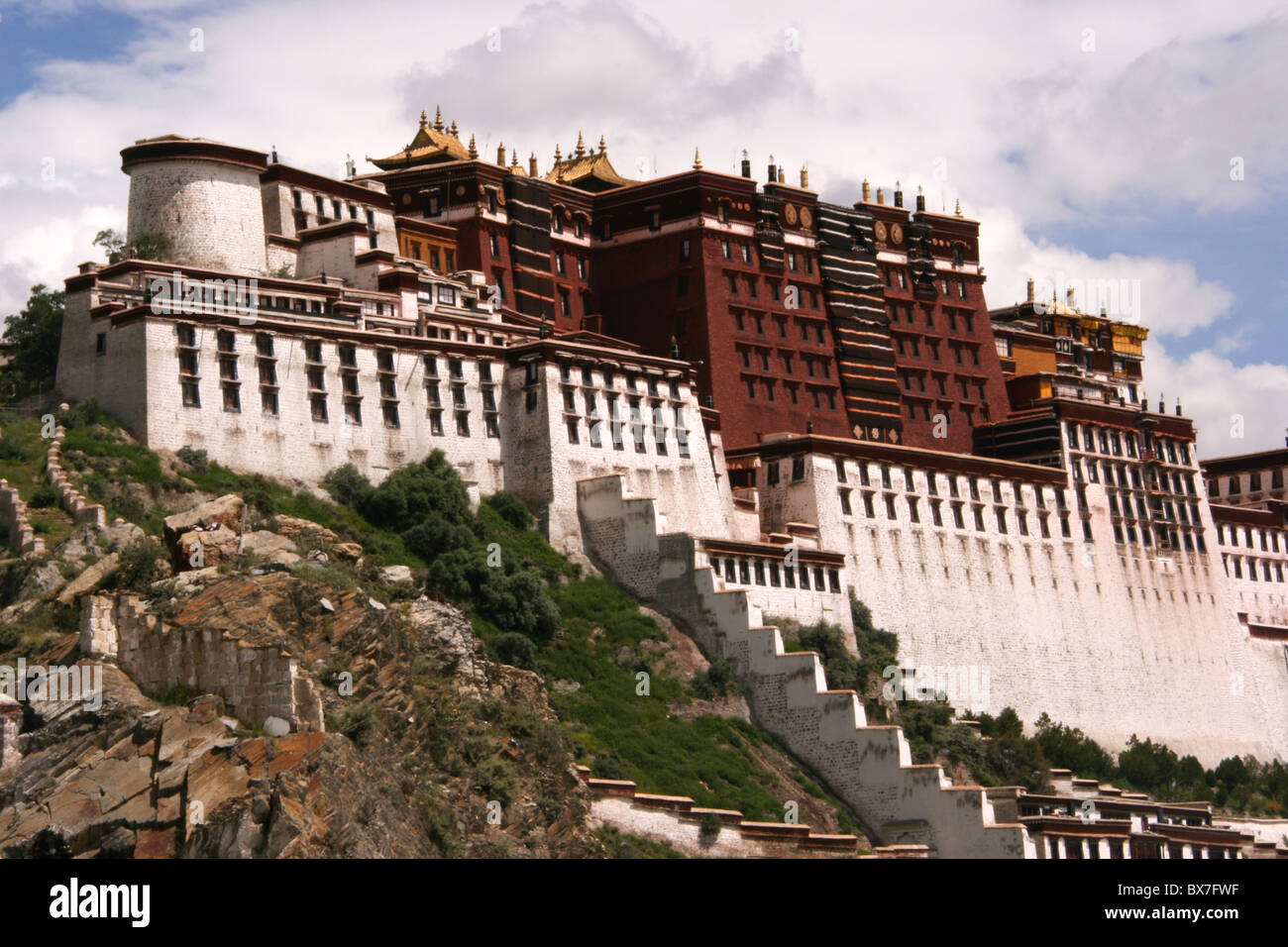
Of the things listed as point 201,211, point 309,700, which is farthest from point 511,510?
point 309,700

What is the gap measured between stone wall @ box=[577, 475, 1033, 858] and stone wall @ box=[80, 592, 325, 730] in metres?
30.3

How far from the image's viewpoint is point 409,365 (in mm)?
96312

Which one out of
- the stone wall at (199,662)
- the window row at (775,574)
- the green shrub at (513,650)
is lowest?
the stone wall at (199,662)

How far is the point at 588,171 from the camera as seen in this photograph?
415 ft

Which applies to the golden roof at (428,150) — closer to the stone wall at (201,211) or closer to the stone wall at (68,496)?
the stone wall at (201,211)

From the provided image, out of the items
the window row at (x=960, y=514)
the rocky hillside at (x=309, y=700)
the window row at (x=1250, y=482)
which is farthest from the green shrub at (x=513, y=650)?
the window row at (x=1250, y=482)

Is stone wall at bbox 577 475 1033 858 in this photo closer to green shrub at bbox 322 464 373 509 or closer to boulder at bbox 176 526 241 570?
green shrub at bbox 322 464 373 509

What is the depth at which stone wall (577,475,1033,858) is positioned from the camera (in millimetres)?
87062

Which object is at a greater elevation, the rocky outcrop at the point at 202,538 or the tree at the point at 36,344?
the tree at the point at 36,344

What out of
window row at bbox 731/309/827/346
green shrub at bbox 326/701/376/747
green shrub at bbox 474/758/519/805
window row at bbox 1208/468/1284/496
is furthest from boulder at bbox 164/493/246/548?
window row at bbox 1208/468/1284/496

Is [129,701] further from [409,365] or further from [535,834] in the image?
[409,365]

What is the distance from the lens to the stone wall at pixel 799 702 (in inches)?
3428

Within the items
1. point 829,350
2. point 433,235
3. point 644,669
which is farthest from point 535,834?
point 829,350

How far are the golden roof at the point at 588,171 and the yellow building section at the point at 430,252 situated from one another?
12.8 m
